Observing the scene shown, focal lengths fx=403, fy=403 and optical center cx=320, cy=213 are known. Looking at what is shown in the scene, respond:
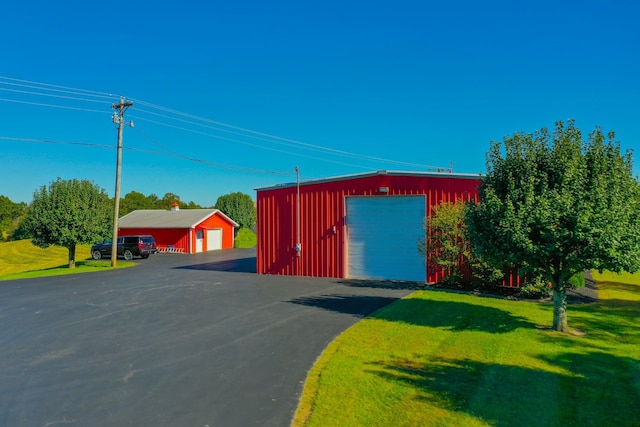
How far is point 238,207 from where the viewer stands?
211ft

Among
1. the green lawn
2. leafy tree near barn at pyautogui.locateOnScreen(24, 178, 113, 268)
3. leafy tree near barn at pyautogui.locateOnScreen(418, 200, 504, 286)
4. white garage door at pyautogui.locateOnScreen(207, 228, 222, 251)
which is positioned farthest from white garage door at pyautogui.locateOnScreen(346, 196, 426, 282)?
the green lawn

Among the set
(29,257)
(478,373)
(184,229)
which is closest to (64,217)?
(184,229)

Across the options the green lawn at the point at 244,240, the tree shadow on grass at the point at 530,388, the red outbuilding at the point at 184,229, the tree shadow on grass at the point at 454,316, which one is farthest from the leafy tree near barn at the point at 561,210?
the green lawn at the point at 244,240

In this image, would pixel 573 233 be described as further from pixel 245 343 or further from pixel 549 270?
pixel 245 343

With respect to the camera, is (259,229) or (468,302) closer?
(468,302)

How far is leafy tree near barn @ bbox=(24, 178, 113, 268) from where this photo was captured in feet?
78.1

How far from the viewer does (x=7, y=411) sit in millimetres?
5105

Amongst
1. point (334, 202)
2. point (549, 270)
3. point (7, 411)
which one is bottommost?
point (7, 411)

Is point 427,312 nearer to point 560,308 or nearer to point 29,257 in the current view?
point 560,308

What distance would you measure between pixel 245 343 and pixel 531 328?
6001 millimetres

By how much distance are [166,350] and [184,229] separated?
33426 millimetres

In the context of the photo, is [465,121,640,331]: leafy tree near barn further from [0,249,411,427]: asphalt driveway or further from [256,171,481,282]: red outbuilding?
[256,171,481,282]: red outbuilding

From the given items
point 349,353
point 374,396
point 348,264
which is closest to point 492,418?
point 374,396

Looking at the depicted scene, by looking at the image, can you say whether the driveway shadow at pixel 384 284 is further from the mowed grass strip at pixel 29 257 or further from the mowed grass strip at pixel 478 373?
the mowed grass strip at pixel 29 257
